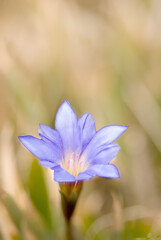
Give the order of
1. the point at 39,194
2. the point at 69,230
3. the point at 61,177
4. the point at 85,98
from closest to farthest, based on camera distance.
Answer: the point at 61,177, the point at 69,230, the point at 39,194, the point at 85,98

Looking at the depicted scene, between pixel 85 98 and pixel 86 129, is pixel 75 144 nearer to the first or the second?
pixel 86 129

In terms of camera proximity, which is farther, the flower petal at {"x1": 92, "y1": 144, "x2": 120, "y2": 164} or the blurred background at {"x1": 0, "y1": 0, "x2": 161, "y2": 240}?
the blurred background at {"x1": 0, "y1": 0, "x2": 161, "y2": 240}

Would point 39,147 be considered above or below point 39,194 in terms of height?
above

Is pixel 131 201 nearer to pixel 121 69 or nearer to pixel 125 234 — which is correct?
pixel 125 234

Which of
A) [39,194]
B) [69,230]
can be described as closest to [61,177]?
[69,230]

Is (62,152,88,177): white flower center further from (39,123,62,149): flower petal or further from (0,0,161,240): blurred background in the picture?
(0,0,161,240): blurred background

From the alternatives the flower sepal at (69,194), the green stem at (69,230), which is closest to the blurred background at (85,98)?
the green stem at (69,230)

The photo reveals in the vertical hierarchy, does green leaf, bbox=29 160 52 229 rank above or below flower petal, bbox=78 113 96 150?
below

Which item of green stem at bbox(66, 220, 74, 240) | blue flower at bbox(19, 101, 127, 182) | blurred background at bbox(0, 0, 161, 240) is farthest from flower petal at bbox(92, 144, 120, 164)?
blurred background at bbox(0, 0, 161, 240)
